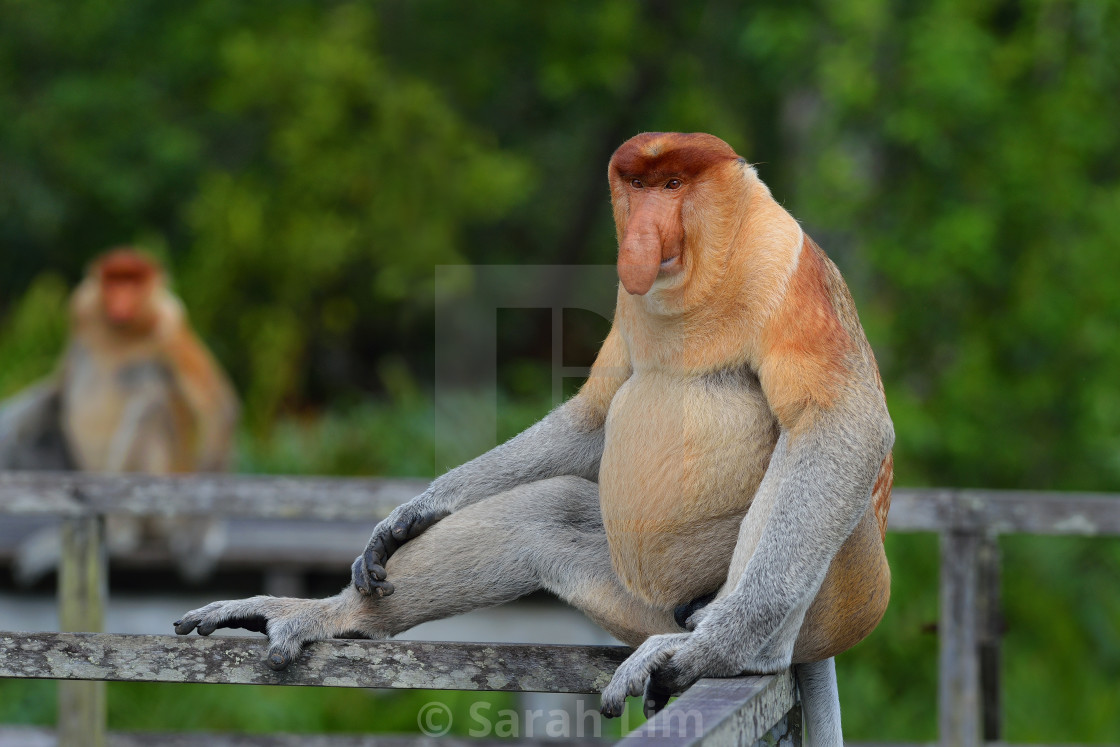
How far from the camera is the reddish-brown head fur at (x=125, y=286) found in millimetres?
6203

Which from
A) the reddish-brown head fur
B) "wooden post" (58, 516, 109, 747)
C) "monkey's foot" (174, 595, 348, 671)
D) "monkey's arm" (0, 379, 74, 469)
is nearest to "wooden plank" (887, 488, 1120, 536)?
"monkey's foot" (174, 595, 348, 671)

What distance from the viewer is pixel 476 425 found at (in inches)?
269

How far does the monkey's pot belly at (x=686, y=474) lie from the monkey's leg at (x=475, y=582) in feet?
0.37

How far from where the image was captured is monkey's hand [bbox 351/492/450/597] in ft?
7.06

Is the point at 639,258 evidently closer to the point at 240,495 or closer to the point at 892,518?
the point at 892,518

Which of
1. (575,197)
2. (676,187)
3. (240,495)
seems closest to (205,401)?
(240,495)

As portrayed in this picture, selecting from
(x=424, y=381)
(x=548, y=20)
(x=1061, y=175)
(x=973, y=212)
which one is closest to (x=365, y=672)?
(x=973, y=212)

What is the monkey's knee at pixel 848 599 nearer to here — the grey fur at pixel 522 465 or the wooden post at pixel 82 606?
the grey fur at pixel 522 465

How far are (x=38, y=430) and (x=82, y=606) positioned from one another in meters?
3.53

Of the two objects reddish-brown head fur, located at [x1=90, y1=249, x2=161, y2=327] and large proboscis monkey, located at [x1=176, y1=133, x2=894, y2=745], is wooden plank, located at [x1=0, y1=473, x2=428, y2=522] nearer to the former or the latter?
large proboscis monkey, located at [x1=176, y1=133, x2=894, y2=745]

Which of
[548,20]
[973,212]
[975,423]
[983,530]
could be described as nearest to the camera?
[983,530]

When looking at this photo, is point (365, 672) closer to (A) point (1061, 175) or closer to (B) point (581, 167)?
(A) point (1061, 175)

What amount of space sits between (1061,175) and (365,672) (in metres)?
4.55

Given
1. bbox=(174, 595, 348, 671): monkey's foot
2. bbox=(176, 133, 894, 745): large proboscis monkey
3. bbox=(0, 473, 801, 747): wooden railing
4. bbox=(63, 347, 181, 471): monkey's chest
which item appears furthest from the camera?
bbox=(63, 347, 181, 471): monkey's chest
